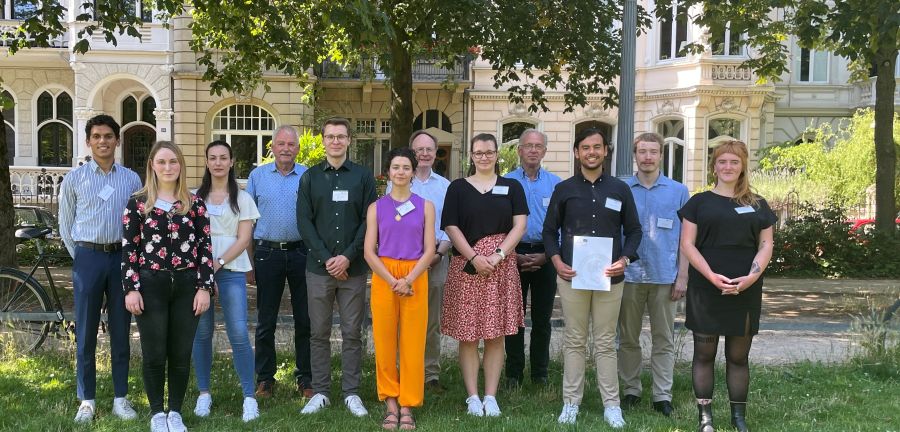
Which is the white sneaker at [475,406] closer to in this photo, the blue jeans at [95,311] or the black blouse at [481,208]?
the black blouse at [481,208]

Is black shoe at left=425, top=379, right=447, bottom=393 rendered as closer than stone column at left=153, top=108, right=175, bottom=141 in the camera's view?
Yes

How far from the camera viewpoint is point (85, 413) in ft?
16.2

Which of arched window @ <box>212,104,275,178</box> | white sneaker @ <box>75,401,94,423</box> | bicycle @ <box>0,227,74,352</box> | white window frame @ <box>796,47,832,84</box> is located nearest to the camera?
white sneaker @ <box>75,401,94,423</box>

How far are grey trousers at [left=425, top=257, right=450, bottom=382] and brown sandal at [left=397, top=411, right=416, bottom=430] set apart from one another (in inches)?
31.5

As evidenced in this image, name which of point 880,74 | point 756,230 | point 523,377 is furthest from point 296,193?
point 880,74

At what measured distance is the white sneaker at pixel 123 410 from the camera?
4934mm

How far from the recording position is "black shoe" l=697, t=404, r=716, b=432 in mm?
4727

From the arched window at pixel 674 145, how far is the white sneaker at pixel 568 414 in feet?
70.4

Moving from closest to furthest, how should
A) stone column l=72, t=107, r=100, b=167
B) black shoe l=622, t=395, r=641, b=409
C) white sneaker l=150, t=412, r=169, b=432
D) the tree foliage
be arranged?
white sneaker l=150, t=412, r=169, b=432
black shoe l=622, t=395, r=641, b=409
the tree foliage
stone column l=72, t=107, r=100, b=167

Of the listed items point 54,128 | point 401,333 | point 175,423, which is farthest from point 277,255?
point 54,128

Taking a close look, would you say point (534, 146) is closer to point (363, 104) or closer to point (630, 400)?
point (630, 400)

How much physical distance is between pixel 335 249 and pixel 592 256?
5.74 feet

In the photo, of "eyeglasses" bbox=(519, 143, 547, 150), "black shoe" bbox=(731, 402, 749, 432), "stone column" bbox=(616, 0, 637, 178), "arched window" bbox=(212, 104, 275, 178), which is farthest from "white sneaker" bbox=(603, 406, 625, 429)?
"arched window" bbox=(212, 104, 275, 178)

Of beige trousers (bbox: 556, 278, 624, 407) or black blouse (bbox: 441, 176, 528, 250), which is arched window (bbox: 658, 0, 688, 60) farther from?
beige trousers (bbox: 556, 278, 624, 407)
